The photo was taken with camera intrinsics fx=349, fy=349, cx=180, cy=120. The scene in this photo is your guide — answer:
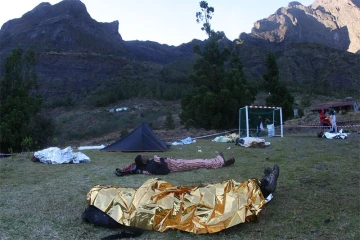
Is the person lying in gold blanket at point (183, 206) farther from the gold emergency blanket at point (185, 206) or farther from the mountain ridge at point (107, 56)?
the mountain ridge at point (107, 56)

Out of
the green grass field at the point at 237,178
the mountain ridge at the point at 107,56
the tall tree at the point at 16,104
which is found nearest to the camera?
the green grass field at the point at 237,178

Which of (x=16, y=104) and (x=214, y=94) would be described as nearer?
(x=16, y=104)

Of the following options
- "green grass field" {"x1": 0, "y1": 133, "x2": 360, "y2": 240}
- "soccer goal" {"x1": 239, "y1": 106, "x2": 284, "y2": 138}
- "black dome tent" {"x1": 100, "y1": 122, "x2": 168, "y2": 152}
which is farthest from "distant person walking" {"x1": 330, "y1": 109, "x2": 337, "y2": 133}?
"black dome tent" {"x1": 100, "y1": 122, "x2": 168, "y2": 152}

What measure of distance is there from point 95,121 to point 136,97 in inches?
459

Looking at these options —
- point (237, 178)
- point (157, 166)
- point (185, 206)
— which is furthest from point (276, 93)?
point (185, 206)

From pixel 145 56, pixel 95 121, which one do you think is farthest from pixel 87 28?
pixel 95 121

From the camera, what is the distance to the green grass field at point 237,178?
3.61 meters

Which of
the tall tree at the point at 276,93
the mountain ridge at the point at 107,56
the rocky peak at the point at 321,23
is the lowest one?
the tall tree at the point at 276,93

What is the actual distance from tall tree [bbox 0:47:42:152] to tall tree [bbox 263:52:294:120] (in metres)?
14.8

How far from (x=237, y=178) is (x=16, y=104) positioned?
12.9 m

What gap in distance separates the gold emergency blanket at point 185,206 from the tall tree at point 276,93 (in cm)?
1999

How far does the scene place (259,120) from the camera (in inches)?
760

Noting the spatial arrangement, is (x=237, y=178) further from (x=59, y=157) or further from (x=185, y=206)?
(x=59, y=157)

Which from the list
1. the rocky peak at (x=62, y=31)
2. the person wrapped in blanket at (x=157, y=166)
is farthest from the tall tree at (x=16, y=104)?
the rocky peak at (x=62, y=31)
